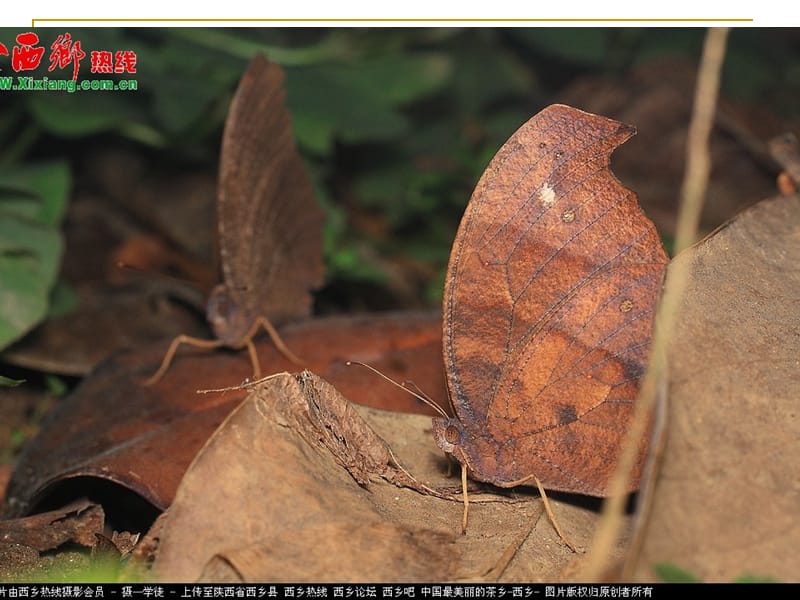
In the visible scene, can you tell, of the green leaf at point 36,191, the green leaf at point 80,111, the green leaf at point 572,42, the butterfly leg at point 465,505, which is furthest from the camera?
the green leaf at point 572,42

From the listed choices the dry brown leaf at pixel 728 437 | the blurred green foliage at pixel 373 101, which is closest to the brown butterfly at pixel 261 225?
the blurred green foliage at pixel 373 101

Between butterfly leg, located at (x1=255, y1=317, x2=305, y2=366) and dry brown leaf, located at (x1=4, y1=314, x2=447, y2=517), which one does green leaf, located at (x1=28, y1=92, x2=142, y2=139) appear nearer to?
dry brown leaf, located at (x1=4, y1=314, x2=447, y2=517)

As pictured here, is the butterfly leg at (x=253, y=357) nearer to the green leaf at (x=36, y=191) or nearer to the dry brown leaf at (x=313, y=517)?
the dry brown leaf at (x=313, y=517)

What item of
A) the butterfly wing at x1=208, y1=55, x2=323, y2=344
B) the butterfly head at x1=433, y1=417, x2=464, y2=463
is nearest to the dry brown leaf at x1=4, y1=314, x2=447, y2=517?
the butterfly wing at x1=208, y1=55, x2=323, y2=344

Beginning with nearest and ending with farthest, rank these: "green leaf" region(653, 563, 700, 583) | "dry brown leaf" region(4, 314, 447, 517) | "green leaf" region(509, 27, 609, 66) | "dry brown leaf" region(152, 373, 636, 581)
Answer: "green leaf" region(653, 563, 700, 583) < "dry brown leaf" region(152, 373, 636, 581) < "dry brown leaf" region(4, 314, 447, 517) < "green leaf" region(509, 27, 609, 66)

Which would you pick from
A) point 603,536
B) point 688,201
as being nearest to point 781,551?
point 603,536

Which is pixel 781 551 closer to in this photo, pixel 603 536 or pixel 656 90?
pixel 603 536

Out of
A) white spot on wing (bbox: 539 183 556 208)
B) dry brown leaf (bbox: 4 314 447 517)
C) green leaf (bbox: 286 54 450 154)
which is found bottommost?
dry brown leaf (bbox: 4 314 447 517)
